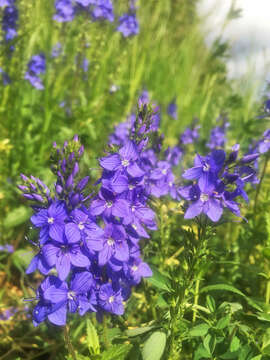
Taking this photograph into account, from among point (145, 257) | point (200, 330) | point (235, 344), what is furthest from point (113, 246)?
point (145, 257)

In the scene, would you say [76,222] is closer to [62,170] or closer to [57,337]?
[62,170]

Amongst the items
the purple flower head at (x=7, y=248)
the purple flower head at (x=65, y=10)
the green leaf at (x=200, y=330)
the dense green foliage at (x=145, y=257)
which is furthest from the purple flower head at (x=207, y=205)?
the purple flower head at (x=65, y=10)

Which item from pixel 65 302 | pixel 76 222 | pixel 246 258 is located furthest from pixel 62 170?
pixel 246 258

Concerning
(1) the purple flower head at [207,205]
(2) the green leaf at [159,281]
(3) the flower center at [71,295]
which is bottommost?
(2) the green leaf at [159,281]

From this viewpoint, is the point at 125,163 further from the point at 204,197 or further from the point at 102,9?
the point at 102,9

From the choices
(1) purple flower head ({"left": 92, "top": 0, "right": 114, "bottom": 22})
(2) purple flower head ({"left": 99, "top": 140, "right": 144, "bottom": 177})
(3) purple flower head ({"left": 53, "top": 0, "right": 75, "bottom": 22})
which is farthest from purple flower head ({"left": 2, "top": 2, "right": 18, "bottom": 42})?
(2) purple flower head ({"left": 99, "top": 140, "right": 144, "bottom": 177})

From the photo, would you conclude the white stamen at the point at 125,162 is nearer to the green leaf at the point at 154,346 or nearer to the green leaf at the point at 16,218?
the green leaf at the point at 154,346
